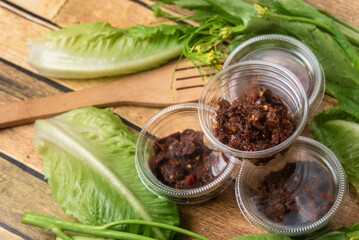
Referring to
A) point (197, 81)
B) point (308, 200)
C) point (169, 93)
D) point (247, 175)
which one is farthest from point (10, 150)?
point (308, 200)

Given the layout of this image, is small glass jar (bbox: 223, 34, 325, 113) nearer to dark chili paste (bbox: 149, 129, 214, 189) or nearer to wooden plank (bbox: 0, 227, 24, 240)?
dark chili paste (bbox: 149, 129, 214, 189)

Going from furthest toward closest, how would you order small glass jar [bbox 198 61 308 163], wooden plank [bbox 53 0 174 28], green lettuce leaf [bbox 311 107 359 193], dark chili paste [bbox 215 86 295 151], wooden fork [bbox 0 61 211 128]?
wooden plank [bbox 53 0 174 28]
wooden fork [bbox 0 61 211 128]
green lettuce leaf [bbox 311 107 359 193]
small glass jar [bbox 198 61 308 163]
dark chili paste [bbox 215 86 295 151]

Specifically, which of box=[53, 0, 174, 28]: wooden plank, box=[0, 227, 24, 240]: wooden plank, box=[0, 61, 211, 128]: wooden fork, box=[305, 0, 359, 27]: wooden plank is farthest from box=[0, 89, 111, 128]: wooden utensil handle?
box=[305, 0, 359, 27]: wooden plank

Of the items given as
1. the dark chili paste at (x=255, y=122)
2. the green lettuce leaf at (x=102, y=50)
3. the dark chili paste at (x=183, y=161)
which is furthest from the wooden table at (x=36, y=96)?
the dark chili paste at (x=255, y=122)

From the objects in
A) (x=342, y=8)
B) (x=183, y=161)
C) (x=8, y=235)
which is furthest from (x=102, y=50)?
(x=342, y=8)

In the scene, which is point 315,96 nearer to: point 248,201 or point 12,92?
point 248,201

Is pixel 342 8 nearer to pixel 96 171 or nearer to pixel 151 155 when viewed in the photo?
pixel 151 155

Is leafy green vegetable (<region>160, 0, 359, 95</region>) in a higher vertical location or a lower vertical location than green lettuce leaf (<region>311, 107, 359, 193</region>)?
higher
